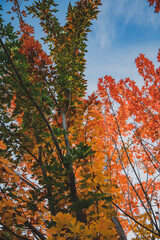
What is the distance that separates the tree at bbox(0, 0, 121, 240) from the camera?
135 cm

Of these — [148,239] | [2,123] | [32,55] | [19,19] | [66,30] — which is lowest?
[148,239]

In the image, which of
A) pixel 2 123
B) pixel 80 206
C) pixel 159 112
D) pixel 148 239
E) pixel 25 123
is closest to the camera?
pixel 80 206

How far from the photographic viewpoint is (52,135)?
1487 mm

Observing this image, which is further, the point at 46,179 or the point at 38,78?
the point at 38,78

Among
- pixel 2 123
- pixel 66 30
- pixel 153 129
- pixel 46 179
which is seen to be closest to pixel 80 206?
pixel 46 179

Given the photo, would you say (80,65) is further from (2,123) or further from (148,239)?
(148,239)

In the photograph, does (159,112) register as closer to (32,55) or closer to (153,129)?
(153,129)

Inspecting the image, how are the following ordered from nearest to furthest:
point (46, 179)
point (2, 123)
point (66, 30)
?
1. point (46, 179)
2. point (2, 123)
3. point (66, 30)

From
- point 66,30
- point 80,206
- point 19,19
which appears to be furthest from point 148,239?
point 19,19

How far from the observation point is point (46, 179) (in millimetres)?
1641

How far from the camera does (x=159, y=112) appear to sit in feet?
21.3

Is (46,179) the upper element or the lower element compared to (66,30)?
lower

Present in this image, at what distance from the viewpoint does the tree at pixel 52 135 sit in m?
1.35

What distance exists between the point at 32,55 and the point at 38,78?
49 centimetres
